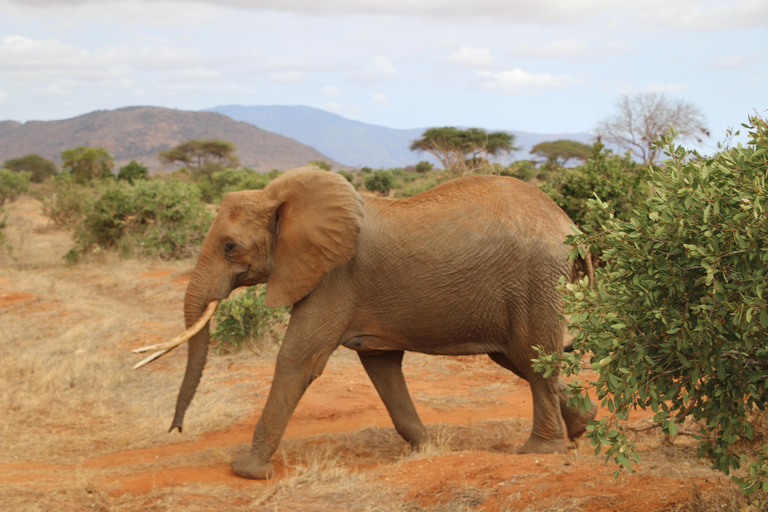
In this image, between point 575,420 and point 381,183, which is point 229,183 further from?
point 575,420

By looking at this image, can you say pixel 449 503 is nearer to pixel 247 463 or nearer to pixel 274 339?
pixel 247 463

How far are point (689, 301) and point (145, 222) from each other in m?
16.9

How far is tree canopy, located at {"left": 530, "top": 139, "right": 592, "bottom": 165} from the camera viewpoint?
45516 millimetres

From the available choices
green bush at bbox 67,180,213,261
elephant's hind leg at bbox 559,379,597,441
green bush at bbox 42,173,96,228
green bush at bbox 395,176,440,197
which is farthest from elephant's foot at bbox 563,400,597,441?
green bush at bbox 42,173,96,228

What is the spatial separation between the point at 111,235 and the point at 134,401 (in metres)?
11.3

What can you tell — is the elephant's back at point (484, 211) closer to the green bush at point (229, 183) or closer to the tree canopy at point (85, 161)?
the green bush at point (229, 183)

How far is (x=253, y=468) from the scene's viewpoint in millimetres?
5406

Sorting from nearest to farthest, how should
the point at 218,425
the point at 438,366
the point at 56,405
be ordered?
the point at 218,425 < the point at 56,405 < the point at 438,366

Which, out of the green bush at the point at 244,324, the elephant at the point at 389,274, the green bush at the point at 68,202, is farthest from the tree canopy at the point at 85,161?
the elephant at the point at 389,274

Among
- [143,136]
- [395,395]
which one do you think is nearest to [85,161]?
[395,395]

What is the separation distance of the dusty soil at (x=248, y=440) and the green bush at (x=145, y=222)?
Answer: 5.14 metres

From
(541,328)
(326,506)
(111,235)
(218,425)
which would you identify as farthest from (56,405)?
(111,235)

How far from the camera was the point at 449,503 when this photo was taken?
13.9 ft

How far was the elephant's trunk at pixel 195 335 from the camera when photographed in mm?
5504
